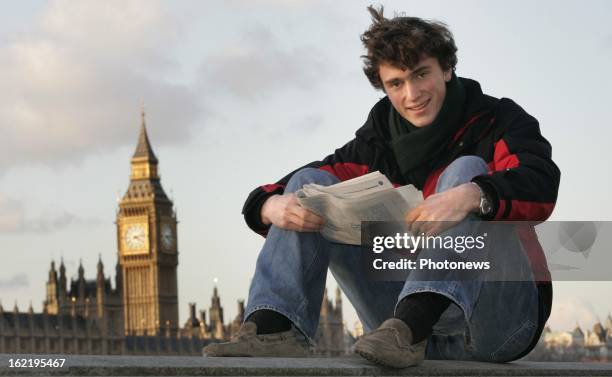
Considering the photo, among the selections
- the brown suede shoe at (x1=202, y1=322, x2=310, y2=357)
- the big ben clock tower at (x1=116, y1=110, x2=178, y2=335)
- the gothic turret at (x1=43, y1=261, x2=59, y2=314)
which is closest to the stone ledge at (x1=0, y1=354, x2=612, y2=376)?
the brown suede shoe at (x1=202, y1=322, x2=310, y2=357)

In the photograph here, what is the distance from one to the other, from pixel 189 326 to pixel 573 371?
330 ft

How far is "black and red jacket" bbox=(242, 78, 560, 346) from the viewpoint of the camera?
4.47m

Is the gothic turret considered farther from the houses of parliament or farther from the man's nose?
the man's nose

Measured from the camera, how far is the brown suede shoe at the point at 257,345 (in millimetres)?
4383

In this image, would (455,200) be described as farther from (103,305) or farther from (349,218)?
(103,305)

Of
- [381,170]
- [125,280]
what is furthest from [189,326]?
[381,170]

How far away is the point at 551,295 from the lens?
15.5 ft

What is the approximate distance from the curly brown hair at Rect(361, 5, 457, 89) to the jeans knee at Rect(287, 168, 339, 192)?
0.43m

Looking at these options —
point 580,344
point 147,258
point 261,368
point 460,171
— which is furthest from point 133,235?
point 261,368

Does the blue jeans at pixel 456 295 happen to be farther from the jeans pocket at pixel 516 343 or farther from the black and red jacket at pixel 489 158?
the black and red jacket at pixel 489 158

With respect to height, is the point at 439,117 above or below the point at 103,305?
below

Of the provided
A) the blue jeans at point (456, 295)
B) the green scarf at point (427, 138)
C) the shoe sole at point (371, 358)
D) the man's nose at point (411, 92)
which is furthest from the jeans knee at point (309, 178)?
the shoe sole at point (371, 358)

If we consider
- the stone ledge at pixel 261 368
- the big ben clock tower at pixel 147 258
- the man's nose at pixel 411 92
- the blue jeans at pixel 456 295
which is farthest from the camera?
the big ben clock tower at pixel 147 258

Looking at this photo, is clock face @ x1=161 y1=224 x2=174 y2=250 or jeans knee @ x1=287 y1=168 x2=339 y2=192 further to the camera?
clock face @ x1=161 y1=224 x2=174 y2=250
